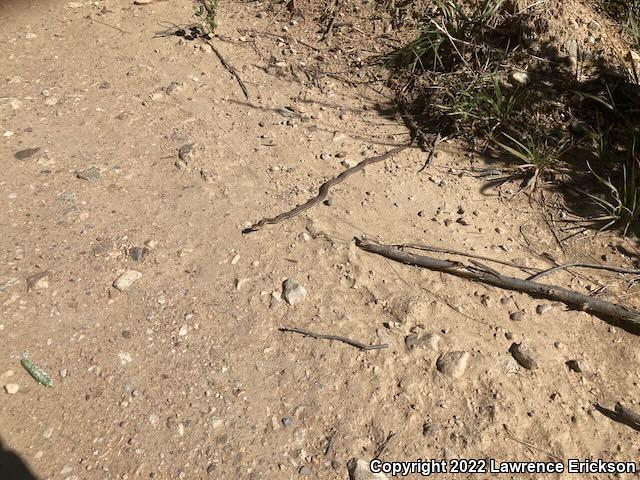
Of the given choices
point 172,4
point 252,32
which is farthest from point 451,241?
point 172,4

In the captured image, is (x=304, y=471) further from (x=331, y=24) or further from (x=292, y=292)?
(x=331, y=24)

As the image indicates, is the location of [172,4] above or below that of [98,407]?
above

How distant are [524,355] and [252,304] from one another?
3.80 ft

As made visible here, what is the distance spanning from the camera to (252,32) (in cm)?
411

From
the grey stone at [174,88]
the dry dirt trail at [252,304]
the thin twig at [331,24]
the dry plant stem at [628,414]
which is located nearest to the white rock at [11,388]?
the dry dirt trail at [252,304]

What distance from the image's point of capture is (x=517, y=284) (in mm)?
2537

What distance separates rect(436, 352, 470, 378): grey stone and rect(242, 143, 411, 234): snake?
1038mm

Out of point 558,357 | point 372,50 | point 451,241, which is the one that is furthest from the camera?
point 372,50

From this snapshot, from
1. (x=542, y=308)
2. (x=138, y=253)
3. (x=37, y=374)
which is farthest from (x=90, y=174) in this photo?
(x=542, y=308)

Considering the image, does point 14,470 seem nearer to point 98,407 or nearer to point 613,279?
point 98,407

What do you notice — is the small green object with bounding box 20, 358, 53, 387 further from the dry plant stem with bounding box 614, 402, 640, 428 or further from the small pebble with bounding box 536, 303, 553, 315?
the dry plant stem with bounding box 614, 402, 640, 428

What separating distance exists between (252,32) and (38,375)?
2.85 metres

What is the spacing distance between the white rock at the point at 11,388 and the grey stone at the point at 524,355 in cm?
197

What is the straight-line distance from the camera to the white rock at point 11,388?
2.18 m
